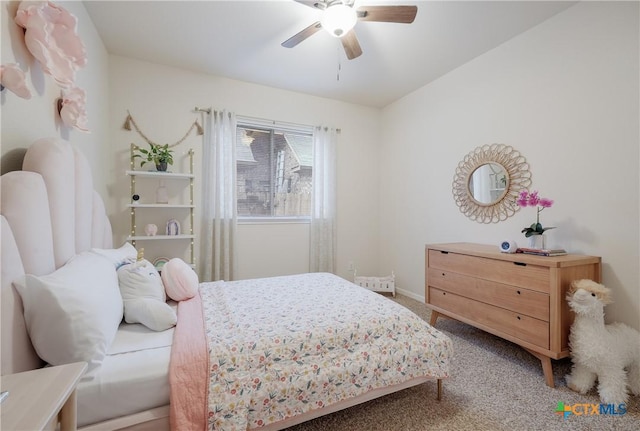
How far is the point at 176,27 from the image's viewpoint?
2281 millimetres

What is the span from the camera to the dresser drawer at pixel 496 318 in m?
1.74

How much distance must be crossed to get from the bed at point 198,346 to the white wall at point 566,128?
143 cm

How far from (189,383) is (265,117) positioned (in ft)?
9.67

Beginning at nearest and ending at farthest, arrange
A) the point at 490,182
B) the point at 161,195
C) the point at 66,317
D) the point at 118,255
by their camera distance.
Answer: the point at 66,317 → the point at 118,255 → the point at 490,182 → the point at 161,195

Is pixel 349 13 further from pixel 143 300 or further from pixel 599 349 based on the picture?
pixel 599 349

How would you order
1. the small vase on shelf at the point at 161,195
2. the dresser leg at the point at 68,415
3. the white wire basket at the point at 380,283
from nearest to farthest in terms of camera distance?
the dresser leg at the point at 68,415, the small vase on shelf at the point at 161,195, the white wire basket at the point at 380,283

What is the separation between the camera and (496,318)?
1.99 metres

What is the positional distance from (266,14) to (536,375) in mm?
3260

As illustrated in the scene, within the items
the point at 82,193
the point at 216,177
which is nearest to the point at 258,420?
the point at 82,193

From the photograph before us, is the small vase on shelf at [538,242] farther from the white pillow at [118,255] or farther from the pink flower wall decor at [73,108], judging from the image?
the pink flower wall decor at [73,108]

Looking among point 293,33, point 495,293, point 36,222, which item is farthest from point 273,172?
point 495,293

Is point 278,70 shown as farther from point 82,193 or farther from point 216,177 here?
point 82,193

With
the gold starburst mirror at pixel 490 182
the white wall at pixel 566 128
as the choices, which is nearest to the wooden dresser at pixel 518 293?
the white wall at pixel 566 128

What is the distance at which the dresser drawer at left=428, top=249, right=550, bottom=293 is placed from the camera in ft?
5.70
